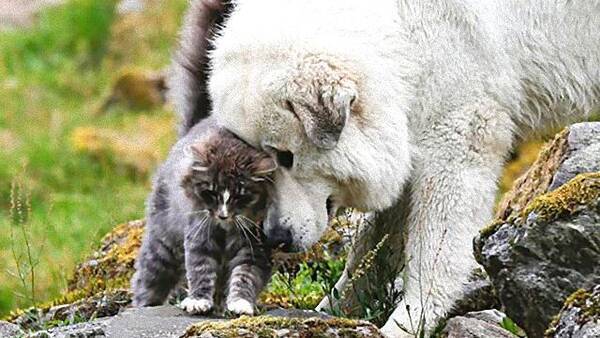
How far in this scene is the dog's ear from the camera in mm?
5984

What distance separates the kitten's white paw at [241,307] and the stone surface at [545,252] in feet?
3.69

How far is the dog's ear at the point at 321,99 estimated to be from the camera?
5984 mm

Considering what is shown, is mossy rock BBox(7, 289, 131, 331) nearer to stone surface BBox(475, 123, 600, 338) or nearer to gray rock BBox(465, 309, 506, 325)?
gray rock BBox(465, 309, 506, 325)

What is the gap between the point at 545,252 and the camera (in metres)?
5.34

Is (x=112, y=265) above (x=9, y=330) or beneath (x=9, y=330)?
beneath

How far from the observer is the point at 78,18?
56.9 feet

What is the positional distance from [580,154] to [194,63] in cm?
210

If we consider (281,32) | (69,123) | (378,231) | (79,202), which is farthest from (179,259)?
(69,123)

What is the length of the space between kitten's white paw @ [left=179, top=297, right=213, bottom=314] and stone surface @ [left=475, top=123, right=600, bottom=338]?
4.47 ft

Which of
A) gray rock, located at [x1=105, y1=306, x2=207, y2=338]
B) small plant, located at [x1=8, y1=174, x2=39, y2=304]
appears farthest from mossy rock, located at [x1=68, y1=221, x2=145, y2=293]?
gray rock, located at [x1=105, y1=306, x2=207, y2=338]

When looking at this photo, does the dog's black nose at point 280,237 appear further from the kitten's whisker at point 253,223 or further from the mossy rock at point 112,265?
the mossy rock at point 112,265

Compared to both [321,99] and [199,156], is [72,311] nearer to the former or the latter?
[199,156]

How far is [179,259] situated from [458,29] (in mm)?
1873

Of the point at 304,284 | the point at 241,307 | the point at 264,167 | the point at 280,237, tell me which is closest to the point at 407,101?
the point at 264,167
